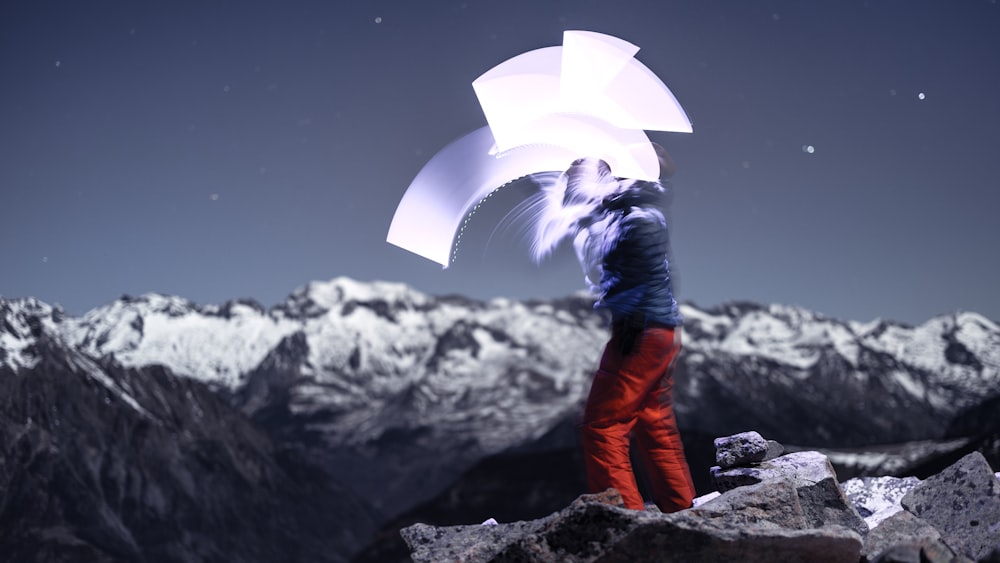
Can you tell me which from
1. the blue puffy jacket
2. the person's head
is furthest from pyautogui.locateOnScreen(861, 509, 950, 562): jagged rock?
the person's head

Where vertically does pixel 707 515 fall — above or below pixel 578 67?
below

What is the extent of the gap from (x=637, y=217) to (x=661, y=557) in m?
3.25

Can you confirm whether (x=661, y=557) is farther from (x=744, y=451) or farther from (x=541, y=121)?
(x=541, y=121)

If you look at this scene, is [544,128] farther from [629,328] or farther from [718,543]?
[718,543]

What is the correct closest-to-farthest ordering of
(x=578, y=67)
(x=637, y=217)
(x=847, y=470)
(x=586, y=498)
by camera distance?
(x=586, y=498), (x=637, y=217), (x=578, y=67), (x=847, y=470)

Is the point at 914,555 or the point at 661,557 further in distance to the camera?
the point at 661,557

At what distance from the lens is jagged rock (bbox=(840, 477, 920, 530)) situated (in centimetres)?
965

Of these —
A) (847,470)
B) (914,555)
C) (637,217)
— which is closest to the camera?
(914,555)

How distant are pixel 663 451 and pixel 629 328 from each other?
1.26m

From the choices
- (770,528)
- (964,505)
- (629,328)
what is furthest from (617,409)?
(964,505)

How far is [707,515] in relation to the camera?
709 cm

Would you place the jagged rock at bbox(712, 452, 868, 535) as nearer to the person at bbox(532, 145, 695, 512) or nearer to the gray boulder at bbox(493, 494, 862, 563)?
the person at bbox(532, 145, 695, 512)

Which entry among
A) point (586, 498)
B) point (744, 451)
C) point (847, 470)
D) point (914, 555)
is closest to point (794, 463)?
point (744, 451)

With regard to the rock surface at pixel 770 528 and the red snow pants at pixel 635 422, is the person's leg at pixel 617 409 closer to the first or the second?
the red snow pants at pixel 635 422
